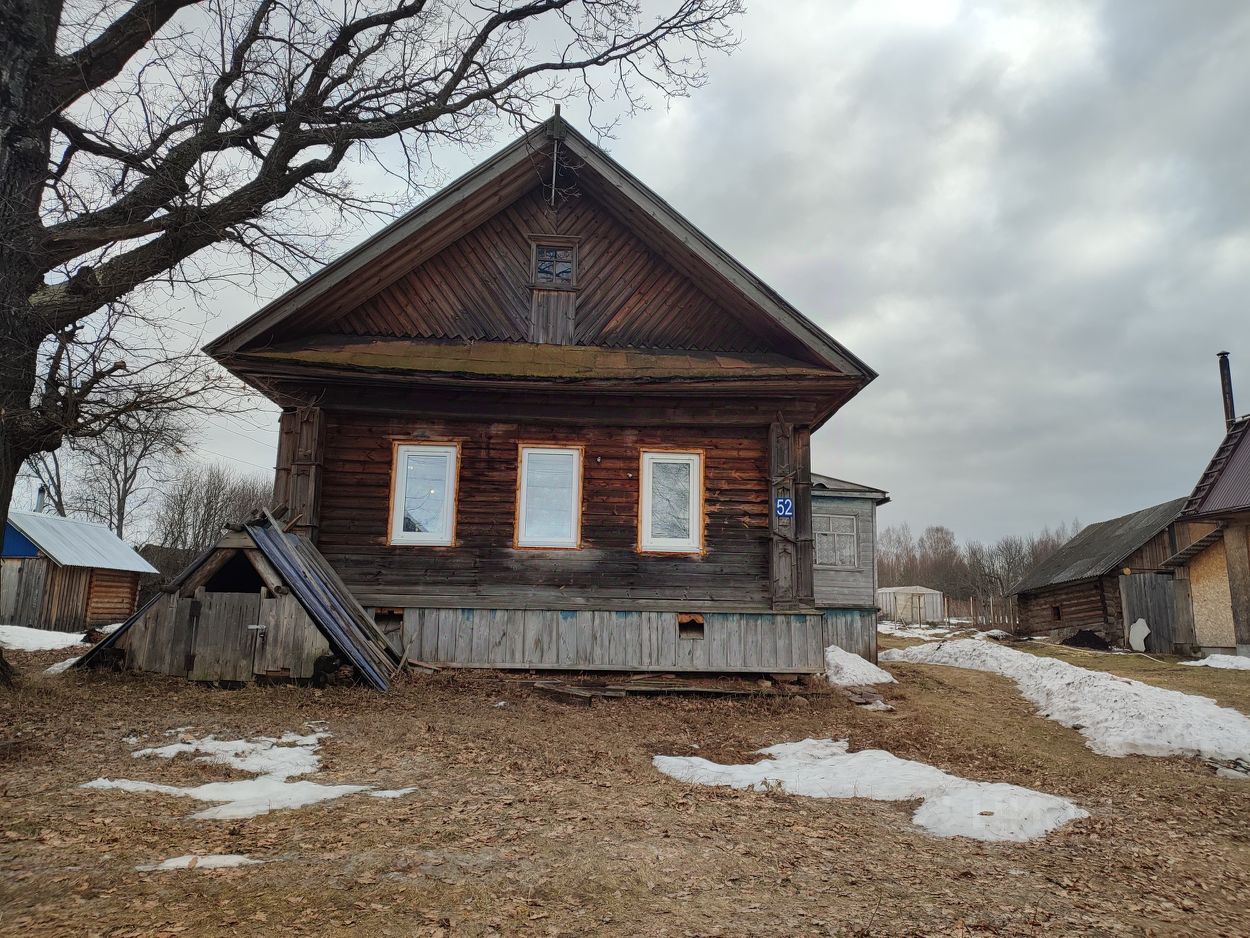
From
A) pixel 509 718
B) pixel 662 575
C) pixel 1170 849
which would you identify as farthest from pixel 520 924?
pixel 662 575

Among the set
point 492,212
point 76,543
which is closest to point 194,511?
point 76,543

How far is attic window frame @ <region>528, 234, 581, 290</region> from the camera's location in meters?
12.3

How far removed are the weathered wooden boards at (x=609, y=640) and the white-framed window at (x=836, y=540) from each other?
953 cm

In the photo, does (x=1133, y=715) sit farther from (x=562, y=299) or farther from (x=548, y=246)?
(x=548, y=246)

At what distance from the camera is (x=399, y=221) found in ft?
37.1

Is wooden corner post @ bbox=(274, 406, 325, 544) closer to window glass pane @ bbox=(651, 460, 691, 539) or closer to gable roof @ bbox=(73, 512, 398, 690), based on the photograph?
gable roof @ bbox=(73, 512, 398, 690)

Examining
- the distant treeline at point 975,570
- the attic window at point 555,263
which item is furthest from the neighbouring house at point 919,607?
the attic window at point 555,263

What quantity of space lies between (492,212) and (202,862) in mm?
10346

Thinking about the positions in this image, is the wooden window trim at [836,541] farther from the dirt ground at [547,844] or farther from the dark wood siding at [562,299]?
the dirt ground at [547,844]

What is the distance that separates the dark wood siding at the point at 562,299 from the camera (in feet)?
39.4

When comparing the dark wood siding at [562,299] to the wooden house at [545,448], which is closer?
the wooden house at [545,448]

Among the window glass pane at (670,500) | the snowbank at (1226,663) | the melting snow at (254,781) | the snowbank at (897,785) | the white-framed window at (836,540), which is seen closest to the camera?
the melting snow at (254,781)

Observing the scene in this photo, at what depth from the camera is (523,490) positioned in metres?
11.5

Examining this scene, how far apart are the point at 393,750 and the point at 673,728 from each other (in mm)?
3369
